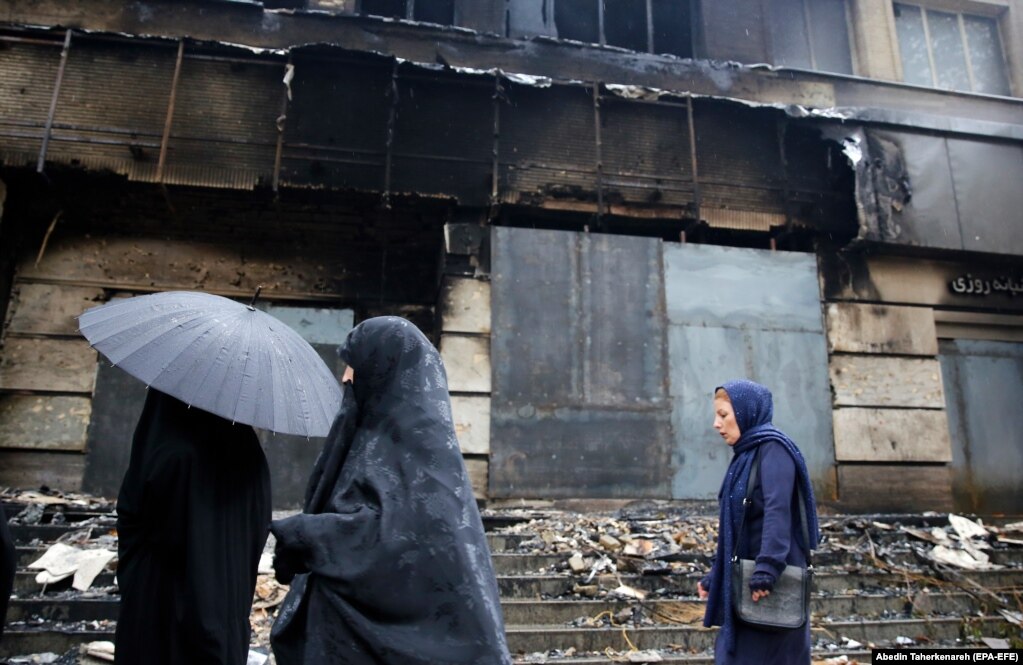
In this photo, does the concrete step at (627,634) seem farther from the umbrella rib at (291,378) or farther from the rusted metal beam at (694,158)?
the rusted metal beam at (694,158)

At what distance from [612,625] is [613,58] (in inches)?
329

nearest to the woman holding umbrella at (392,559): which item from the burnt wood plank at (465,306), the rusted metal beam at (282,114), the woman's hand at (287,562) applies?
the woman's hand at (287,562)

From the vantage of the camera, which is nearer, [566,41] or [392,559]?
[392,559]

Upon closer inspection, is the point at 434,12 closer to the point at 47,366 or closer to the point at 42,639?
the point at 47,366

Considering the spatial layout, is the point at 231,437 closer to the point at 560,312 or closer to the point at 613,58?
the point at 560,312

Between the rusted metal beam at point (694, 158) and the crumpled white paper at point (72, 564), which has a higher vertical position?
the rusted metal beam at point (694, 158)

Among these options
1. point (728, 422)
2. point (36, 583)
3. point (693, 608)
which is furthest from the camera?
point (693, 608)

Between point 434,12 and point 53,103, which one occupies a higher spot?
point 434,12

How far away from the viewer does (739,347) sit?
952cm

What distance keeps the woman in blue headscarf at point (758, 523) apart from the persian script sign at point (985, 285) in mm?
9090

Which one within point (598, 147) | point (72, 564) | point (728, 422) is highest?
point (598, 147)

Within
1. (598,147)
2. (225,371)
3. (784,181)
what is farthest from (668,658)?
(784,181)

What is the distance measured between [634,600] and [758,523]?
2.66 meters

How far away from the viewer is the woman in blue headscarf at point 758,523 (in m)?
3.07
